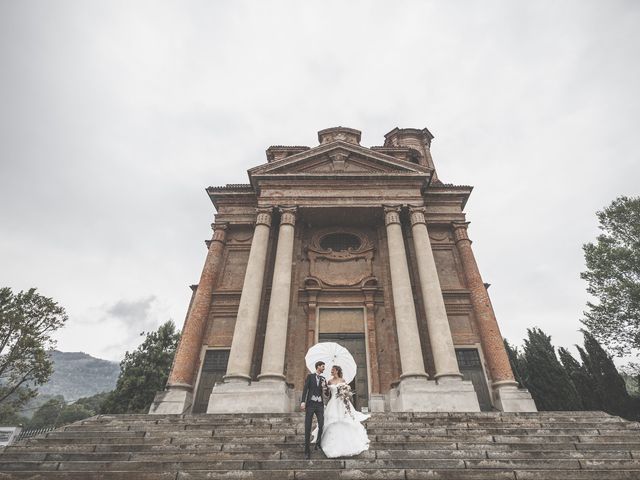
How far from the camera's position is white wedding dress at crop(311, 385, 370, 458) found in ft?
19.4

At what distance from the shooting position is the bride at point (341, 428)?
19.4 feet

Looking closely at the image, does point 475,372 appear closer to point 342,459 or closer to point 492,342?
point 492,342

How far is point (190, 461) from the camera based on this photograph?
6180 millimetres

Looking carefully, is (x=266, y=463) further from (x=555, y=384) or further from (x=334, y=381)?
(x=555, y=384)

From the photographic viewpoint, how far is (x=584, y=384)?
17.9 metres

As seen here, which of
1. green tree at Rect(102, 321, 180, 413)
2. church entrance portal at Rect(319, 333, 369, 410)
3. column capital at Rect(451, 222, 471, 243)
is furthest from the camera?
green tree at Rect(102, 321, 180, 413)

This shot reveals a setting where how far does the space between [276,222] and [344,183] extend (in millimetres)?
3893

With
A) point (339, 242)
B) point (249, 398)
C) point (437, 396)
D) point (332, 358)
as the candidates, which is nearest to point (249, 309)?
point (249, 398)

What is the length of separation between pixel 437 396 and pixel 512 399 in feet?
10.3

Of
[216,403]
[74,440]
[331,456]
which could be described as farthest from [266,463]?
[216,403]

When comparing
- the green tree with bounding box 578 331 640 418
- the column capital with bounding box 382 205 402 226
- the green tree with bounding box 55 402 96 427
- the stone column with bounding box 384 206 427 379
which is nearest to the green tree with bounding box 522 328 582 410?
the green tree with bounding box 578 331 640 418

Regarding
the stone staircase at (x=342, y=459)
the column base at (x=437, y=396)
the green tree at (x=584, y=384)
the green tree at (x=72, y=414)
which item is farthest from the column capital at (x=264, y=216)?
the green tree at (x=72, y=414)

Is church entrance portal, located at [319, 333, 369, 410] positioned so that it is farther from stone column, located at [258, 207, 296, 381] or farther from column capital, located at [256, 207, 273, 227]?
column capital, located at [256, 207, 273, 227]

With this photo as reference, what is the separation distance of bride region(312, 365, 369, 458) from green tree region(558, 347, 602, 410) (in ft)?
55.2
